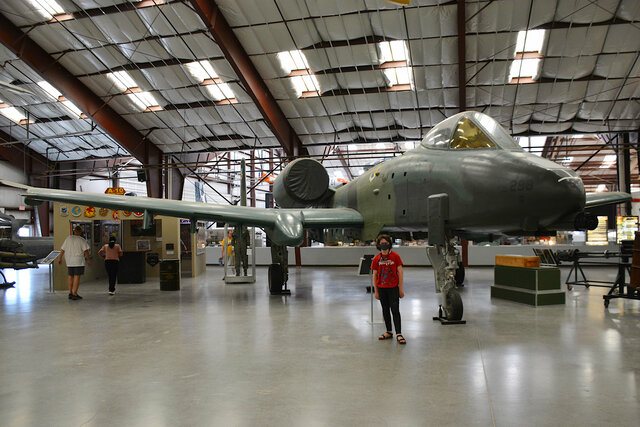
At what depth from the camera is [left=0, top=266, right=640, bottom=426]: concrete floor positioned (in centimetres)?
371

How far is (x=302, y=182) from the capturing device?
12.2m

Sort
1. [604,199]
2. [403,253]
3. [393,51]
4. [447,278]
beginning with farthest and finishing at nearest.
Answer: [403,253], [393,51], [604,199], [447,278]

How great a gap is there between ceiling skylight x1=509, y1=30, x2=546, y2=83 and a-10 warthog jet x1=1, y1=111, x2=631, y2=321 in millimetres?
8261

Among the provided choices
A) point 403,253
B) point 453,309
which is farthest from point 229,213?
point 403,253

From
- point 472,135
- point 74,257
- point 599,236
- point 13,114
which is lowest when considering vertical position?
point 599,236

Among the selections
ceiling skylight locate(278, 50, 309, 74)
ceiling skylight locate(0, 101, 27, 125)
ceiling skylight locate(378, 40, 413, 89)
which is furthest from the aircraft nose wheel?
ceiling skylight locate(0, 101, 27, 125)

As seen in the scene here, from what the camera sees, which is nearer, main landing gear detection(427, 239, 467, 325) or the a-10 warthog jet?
the a-10 warthog jet

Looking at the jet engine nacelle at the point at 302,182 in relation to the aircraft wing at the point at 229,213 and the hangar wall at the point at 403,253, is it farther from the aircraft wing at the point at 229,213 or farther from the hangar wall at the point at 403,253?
the hangar wall at the point at 403,253

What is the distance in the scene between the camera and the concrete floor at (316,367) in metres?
3.71

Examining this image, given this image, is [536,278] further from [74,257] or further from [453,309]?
[74,257]

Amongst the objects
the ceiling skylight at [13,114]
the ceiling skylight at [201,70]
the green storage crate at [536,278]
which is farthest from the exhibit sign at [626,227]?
the ceiling skylight at [13,114]

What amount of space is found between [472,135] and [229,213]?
546 centimetres

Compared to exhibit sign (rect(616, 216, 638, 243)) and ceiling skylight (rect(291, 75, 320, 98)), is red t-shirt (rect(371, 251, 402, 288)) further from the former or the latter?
exhibit sign (rect(616, 216, 638, 243))

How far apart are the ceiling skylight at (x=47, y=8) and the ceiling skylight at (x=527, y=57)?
17.2 m
